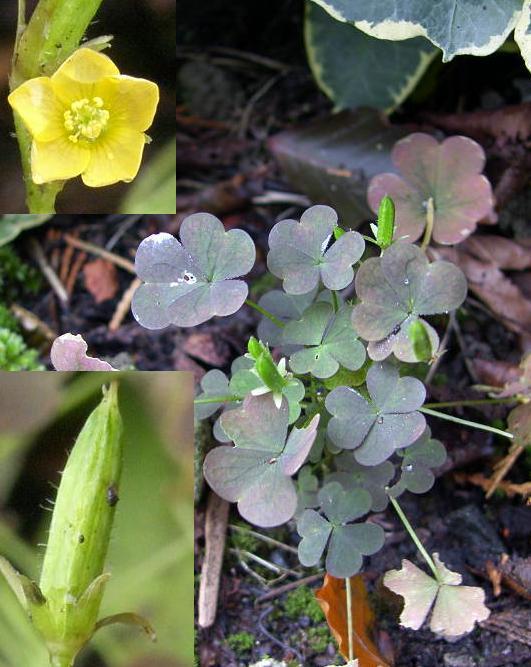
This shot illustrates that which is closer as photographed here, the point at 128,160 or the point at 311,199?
the point at 128,160

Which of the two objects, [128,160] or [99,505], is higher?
[128,160]

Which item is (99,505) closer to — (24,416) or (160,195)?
(24,416)

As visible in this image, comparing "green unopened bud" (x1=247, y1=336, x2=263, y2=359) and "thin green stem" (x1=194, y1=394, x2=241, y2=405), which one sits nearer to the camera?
"green unopened bud" (x1=247, y1=336, x2=263, y2=359)

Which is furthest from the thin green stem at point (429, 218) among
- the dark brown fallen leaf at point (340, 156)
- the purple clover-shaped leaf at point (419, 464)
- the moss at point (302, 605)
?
the moss at point (302, 605)

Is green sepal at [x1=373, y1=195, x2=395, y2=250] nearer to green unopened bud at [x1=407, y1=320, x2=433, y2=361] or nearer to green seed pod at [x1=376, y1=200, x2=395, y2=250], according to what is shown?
green seed pod at [x1=376, y1=200, x2=395, y2=250]

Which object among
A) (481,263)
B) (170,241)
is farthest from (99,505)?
(481,263)

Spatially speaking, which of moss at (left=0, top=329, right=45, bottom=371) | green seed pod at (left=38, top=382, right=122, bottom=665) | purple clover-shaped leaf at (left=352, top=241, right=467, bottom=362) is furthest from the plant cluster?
moss at (left=0, top=329, right=45, bottom=371)
